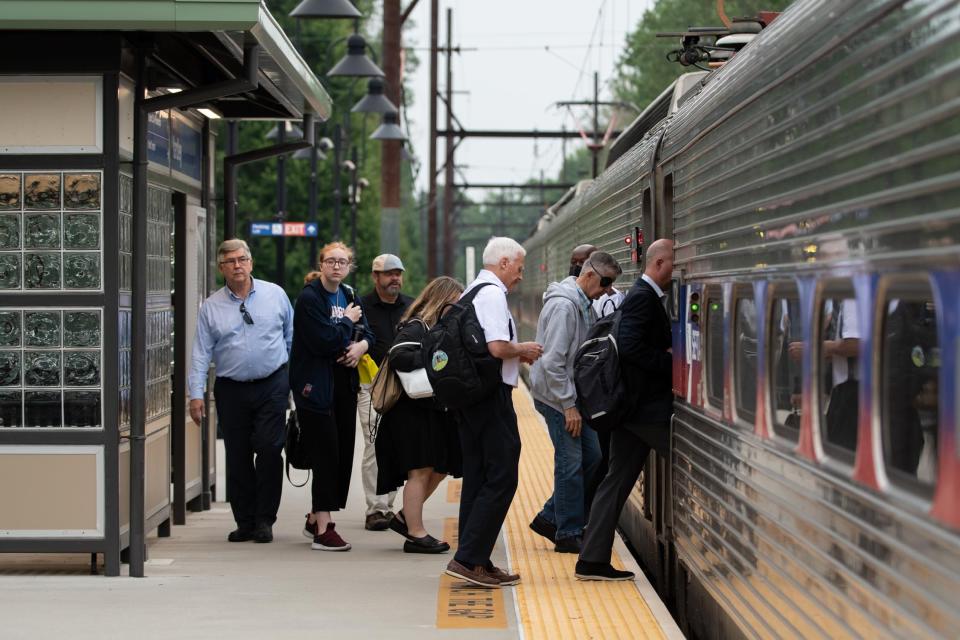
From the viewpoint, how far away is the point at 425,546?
8930 mm

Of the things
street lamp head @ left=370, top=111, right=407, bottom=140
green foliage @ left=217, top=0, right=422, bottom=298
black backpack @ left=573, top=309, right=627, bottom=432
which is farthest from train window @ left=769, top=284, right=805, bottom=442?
green foliage @ left=217, top=0, right=422, bottom=298

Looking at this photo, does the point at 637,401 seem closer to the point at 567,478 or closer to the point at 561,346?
the point at 561,346

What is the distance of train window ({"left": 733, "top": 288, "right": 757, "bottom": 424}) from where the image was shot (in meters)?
5.34

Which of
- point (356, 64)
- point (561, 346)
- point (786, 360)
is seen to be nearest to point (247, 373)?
point (561, 346)

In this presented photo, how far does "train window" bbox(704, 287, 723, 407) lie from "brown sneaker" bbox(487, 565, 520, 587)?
1731 mm

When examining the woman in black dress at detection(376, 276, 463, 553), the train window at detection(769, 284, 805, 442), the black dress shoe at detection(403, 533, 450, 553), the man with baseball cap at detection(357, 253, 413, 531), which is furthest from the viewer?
the man with baseball cap at detection(357, 253, 413, 531)

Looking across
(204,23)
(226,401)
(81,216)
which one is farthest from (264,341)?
(204,23)

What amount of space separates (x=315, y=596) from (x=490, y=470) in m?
1.04

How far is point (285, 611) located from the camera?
7.02 metres

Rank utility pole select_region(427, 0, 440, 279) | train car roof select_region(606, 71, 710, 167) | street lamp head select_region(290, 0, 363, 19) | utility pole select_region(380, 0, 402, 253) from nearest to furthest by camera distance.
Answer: train car roof select_region(606, 71, 710, 167) → street lamp head select_region(290, 0, 363, 19) → utility pole select_region(380, 0, 402, 253) → utility pole select_region(427, 0, 440, 279)

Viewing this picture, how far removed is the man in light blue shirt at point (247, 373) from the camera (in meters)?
9.18

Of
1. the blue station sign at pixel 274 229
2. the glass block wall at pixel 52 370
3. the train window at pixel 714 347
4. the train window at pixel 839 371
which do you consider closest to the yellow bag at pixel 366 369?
the glass block wall at pixel 52 370

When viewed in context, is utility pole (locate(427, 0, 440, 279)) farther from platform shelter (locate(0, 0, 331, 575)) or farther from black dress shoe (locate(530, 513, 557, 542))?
platform shelter (locate(0, 0, 331, 575))

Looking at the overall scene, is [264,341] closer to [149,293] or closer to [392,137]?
[149,293]
